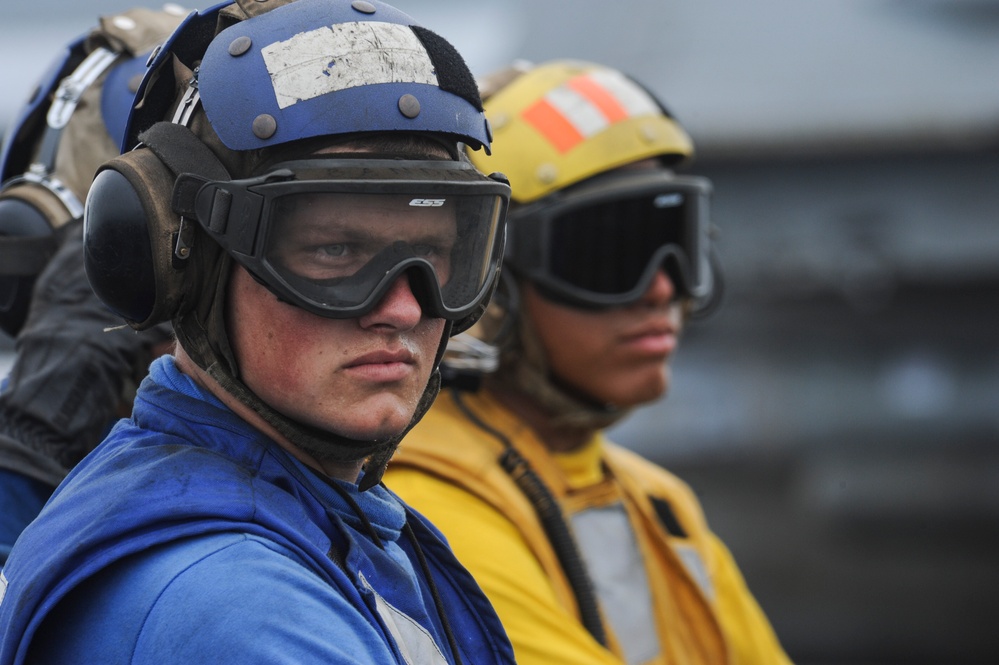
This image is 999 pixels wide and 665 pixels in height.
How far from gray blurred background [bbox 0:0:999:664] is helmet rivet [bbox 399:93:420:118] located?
7.73 m

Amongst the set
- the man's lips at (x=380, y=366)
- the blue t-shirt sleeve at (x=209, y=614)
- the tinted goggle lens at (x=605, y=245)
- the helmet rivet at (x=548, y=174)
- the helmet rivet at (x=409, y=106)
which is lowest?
the tinted goggle lens at (x=605, y=245)

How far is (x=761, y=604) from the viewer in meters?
9.06

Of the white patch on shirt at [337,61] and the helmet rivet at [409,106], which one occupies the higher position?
the white patch on shirt at [337,61]

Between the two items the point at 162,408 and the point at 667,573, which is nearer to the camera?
the point at 162,408

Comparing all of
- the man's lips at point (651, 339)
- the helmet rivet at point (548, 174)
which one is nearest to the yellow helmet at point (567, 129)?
the helmet rivet at point (548, 174)

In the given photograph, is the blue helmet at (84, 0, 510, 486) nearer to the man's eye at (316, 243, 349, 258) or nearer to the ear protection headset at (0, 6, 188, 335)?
the man's eye at (316, 243, 349, 258)

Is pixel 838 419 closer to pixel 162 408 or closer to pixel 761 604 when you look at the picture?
pixel 761 604

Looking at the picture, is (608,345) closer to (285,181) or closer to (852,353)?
(285,181)

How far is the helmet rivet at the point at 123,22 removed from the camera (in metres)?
2.82

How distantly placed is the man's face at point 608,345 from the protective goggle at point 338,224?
5.12ft

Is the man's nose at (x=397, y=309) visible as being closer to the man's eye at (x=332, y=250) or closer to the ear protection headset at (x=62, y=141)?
the man's eye at (x=332, y=250)

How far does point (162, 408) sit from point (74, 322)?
825mm

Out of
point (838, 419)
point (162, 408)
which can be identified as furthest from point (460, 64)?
point (838, 419)

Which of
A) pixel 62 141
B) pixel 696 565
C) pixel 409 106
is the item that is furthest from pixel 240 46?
pixel 696 565
